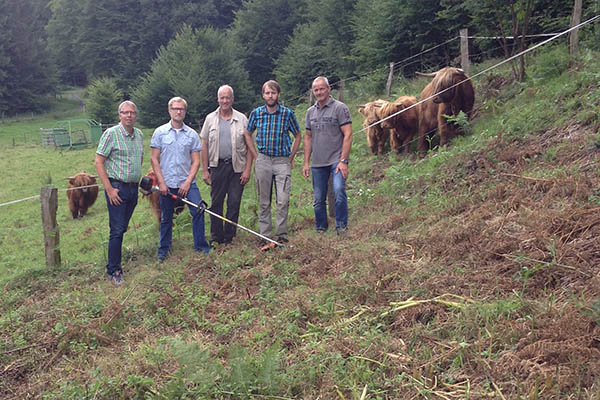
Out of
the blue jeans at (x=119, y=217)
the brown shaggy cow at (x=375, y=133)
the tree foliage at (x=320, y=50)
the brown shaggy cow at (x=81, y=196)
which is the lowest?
the brown shaggy cow at (x=81, y=196)

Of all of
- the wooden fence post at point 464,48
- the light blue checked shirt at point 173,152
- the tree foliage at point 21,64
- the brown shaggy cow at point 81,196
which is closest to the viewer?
the light blue checked shirt at point 173,152

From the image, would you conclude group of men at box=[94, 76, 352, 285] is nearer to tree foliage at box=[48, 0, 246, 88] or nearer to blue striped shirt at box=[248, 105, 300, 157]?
blue striped shirt at box=[248, 105, 300, 157]

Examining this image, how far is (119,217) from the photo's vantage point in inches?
218

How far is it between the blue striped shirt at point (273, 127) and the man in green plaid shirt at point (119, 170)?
1.32 metres

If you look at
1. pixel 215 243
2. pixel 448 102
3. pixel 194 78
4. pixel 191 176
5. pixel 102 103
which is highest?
pixel 194 78

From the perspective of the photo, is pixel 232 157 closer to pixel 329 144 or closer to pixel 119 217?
pixel 329 144

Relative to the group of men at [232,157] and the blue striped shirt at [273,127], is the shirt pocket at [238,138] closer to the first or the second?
the group of men at [232,157]

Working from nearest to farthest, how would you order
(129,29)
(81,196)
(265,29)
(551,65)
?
(551,65) → (81,196) → (265,29) → (129,29)

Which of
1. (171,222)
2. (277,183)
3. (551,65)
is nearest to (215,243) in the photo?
(171,222)

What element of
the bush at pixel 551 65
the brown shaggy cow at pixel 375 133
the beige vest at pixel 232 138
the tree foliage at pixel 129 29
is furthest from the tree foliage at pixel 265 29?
the beige vest at pixel 232 138

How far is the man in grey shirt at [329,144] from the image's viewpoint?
5.84 metres

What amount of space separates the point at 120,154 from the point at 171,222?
1.04 m

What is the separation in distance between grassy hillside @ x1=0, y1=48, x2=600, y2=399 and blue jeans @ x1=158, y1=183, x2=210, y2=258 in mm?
231

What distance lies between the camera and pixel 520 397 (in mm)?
2449
